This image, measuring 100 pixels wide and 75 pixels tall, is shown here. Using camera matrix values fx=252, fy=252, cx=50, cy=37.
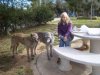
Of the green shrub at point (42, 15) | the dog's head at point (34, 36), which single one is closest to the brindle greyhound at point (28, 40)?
the dog's head at point (34, 36)

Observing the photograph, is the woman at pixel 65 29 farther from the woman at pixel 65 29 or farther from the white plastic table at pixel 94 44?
the white plastic table at pixel 94 44

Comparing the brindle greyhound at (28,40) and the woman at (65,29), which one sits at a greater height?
the woman at (65,29)

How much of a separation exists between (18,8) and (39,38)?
27.7 feet

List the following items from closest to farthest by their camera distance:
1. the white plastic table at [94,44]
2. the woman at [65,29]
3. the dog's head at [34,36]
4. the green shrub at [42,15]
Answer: the white plastic table at [94,44] < the dog's head at [34,36] < the woman at [65,29] < the green shrub at [42,15]

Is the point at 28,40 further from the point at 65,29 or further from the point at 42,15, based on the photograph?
the point at 42,15

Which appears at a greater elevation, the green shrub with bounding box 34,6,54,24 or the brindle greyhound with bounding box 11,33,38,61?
the green shrub with bounding box 34,6,54,24

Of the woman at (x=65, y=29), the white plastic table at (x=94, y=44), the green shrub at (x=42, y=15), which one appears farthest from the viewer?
the green shrub at (x=42, y=15)

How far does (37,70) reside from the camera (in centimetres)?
666

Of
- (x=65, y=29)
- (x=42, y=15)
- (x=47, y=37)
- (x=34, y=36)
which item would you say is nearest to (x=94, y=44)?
(x=65, y=29)

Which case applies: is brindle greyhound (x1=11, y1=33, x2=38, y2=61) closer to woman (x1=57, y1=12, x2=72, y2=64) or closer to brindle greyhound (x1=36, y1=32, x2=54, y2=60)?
brindle greyhound (x1=36, y1=32, x2=54, y2=60)

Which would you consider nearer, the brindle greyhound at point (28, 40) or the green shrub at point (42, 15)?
the brindle greyhound at point (28, 40)

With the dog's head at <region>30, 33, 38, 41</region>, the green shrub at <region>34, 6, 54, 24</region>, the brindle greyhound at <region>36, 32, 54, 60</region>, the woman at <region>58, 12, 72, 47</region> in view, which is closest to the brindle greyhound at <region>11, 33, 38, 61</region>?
the dog's head at <region>30, 33, 38, 41</region>

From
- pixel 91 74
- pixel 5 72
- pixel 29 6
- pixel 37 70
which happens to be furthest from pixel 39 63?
pixel 29 6

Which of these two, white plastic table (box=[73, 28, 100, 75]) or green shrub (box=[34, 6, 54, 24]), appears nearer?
white plastic table (box=[73, 28, 100, 75])
